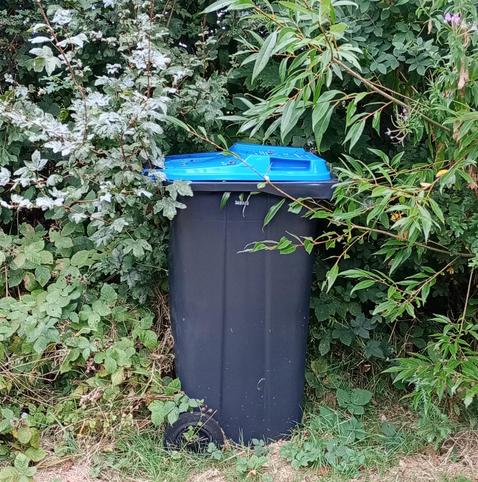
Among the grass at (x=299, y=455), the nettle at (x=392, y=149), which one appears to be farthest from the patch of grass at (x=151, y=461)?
the nettle at (x=392, y=149)

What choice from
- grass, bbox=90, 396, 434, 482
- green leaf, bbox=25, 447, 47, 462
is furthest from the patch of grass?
green leaf, bbox=25, 447, 47, 462

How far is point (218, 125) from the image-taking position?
8.39 ft

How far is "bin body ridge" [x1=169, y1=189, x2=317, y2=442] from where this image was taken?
87.4 inches

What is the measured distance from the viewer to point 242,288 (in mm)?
2264

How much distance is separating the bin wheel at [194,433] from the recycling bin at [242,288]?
0.04 ft

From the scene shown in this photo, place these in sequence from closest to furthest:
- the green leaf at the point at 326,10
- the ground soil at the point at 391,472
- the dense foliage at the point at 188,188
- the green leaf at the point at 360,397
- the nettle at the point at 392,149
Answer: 1. the green leaf at the point at 326,10
2. the nettle at the point at 392,149
3. the dense foliage at the point at 188,188
4. the ground soil at the point at 391,472
5. the green leaf at the point at 360,397

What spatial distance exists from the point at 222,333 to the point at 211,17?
5.49 ft

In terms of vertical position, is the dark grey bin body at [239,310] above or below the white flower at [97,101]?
below

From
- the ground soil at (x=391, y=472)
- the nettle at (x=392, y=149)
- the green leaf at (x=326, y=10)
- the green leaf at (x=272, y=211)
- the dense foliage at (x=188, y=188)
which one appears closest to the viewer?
the green leaf at (x=326, y=10)

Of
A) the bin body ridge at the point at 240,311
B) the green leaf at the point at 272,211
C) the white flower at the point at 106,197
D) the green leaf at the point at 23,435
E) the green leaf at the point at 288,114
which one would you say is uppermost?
the green leaf at the point at 288,114

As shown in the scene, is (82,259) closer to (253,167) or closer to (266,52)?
(253,167)

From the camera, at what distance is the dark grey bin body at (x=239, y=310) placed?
221 centimetres

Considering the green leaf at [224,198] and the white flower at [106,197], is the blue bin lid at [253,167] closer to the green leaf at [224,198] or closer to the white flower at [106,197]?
the green leaf at [224,198]

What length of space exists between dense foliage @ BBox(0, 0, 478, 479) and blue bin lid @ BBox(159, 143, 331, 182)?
96 millimetres
